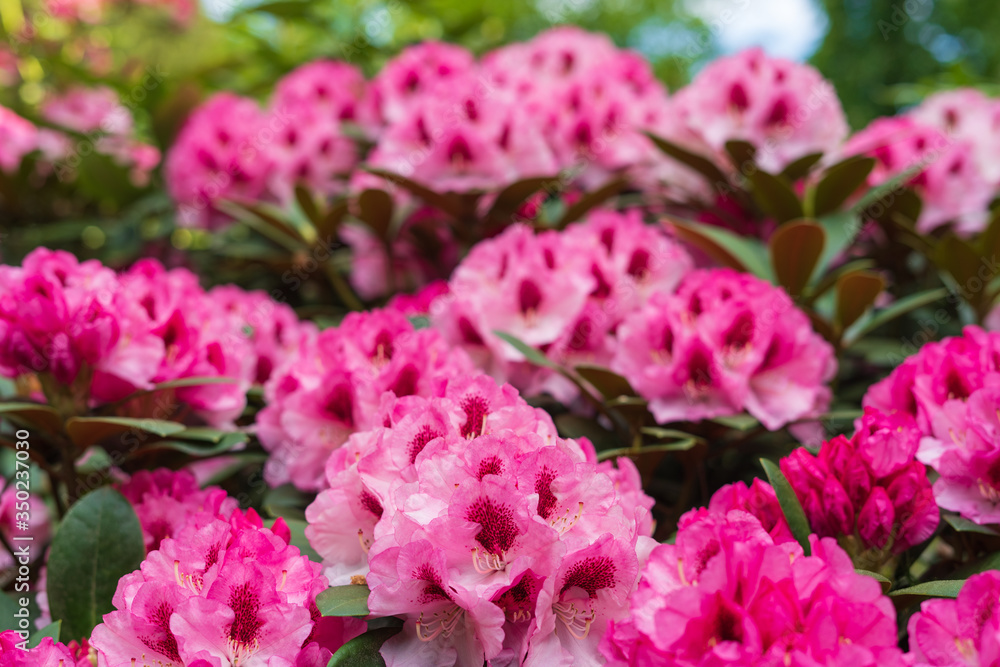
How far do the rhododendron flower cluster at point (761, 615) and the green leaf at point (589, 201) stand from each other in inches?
43.1

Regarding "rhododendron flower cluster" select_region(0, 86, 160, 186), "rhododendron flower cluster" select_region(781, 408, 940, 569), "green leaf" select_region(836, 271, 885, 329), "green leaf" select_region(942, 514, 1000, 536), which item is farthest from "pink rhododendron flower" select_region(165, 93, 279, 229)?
"green leaf" select_region(942, 514, 1000, 536)

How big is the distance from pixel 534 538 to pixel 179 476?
0.63 meters

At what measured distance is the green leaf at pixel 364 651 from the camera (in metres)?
0.81

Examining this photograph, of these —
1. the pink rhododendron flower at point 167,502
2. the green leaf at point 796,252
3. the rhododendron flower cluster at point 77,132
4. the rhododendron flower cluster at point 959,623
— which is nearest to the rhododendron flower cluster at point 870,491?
the rhododendron flower cluster at point 959,623

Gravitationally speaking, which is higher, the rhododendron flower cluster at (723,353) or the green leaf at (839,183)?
the green leaf at (839,183)

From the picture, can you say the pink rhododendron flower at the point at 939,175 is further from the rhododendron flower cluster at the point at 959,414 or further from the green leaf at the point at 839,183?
the rhododendron flower cluster at the point at 959,414

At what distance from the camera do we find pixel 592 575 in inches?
33.2

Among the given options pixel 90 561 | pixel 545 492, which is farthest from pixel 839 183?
pixel 90 561

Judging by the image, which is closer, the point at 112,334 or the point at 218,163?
the point at 112,334

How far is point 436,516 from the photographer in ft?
2.70

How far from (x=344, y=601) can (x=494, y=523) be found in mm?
172

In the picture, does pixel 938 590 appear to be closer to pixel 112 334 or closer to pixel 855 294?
pixel 855 294

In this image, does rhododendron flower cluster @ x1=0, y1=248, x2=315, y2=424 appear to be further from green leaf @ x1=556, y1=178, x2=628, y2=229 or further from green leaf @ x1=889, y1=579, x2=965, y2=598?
green leaf @ x1=889, y1=579, x2=965, y2=598

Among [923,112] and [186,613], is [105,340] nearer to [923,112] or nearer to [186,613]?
[186,613]
